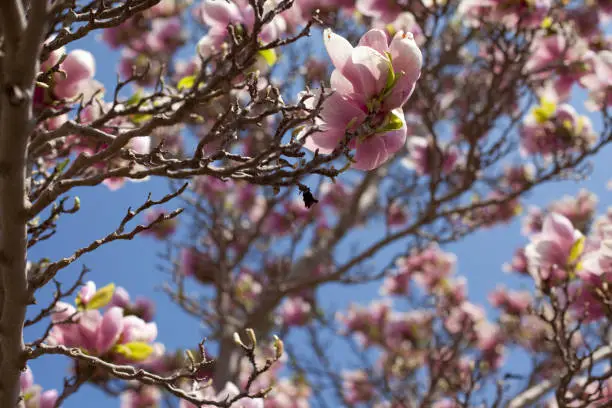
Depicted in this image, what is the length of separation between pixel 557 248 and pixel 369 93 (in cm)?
147

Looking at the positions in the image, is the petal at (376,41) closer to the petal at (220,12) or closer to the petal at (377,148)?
the petal at (377,148)

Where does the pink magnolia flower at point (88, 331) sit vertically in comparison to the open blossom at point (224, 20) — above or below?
below

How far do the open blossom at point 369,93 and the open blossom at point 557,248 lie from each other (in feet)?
4.33

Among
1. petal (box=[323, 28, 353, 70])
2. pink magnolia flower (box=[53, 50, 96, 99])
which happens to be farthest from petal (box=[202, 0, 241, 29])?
petal (box=[323, 28, 353, 70])

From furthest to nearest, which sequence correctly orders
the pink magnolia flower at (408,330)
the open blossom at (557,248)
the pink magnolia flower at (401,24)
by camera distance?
the pink magnolia flower at (408,330) < the pink magnolia flower at (401,24) < the open blossom at (557,248)

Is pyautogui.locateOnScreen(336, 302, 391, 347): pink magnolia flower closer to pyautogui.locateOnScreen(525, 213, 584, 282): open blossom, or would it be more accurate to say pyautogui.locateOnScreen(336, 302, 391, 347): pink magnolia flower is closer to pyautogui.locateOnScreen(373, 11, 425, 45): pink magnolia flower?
pyautogui.locateOnScreen(373, 11, 425, 45): pink magnolia flower

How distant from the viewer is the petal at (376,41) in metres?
1.28

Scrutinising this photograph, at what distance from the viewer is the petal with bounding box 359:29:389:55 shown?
1284mm

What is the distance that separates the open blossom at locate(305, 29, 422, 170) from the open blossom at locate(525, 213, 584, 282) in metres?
1.32

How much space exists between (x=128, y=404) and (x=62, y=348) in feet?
16.0

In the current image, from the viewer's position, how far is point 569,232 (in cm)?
233

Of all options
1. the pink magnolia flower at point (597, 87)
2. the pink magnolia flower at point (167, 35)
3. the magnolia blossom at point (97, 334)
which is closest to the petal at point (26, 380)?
the magnolia blossom at point (97, 334)

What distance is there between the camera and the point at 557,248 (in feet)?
7.68

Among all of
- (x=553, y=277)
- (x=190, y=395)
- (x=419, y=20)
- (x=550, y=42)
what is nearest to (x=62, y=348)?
(x=190, y=395)
